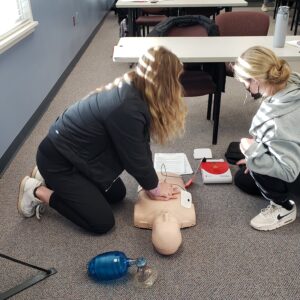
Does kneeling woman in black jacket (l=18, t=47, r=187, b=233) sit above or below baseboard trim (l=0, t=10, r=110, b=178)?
above

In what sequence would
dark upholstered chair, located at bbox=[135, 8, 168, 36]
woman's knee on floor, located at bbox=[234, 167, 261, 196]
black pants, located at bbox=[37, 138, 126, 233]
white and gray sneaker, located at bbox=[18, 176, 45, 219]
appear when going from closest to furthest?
black pants, located at bbox=[37, 138, 126, 233]
white and gray sneaker, located at bbox=[18, 176, 45, 219]
woman's knee on floor, located at bbox=[234, 167, 261, 196]
dark upholstered chair, located at bbox=[135, 8, 168, 36]

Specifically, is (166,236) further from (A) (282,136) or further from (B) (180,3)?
(B) (180,3)

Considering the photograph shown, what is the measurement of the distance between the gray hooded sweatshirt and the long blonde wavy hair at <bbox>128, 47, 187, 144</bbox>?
40 cm

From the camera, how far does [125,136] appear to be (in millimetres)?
1418

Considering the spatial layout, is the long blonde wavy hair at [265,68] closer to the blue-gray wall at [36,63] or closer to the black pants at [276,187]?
the black pants at [276,187]

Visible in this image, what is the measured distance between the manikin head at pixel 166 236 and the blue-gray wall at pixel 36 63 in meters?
1.20

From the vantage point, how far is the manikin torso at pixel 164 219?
1.50 m

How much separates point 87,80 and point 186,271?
104 inches

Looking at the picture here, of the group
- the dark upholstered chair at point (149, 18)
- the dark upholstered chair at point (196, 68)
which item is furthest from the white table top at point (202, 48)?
the dark upholstered chair at point (149, 18)

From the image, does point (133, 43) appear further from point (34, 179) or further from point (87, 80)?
point (87, 80)

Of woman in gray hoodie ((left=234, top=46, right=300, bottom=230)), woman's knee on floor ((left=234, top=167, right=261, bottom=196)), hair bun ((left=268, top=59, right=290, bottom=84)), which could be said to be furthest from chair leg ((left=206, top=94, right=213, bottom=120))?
hair bun ((left=268, top=59, right=290, bottom=84))

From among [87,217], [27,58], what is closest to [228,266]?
[87,217]

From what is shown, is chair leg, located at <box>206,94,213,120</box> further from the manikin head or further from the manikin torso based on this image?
the manikin head

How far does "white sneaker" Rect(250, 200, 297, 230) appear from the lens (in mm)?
1666
